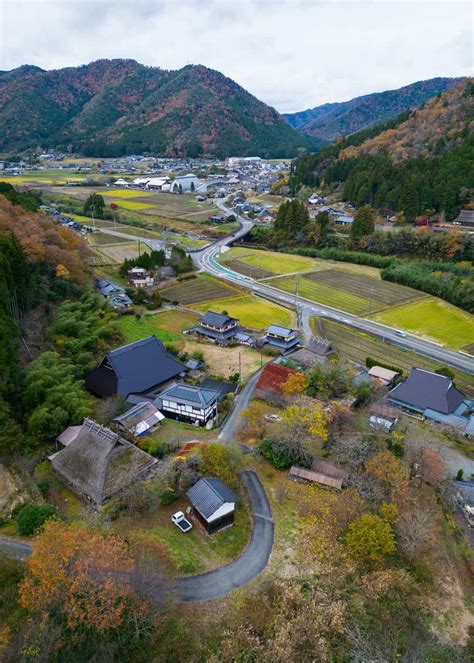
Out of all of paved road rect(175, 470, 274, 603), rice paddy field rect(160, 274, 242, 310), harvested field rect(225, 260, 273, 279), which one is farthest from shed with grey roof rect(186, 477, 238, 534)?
harvested field rect(225, 260, 273, 279)

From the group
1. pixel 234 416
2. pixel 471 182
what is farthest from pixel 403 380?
pixel 471 182

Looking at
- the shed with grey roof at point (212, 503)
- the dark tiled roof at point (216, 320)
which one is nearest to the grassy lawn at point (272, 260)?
the dark tiled roof at point (216, 320)

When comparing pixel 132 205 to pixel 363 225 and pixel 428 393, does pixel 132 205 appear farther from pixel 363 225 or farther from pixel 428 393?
pixel 428 393

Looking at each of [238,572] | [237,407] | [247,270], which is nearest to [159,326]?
[237,407]

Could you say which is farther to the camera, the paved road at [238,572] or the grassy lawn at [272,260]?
the grassy lawn at [272,260]

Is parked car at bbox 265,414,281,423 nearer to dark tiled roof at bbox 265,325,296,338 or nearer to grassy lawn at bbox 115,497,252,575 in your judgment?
grassy lawn at bbox 115,497,252,575

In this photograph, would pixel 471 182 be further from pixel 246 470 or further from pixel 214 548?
pixel 214 548

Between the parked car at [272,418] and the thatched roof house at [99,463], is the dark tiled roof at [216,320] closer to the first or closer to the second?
the parked car at [272,418]
